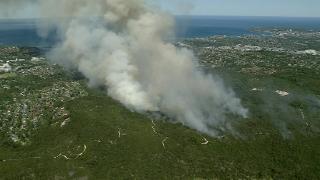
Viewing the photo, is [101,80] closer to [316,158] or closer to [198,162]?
[198,162]

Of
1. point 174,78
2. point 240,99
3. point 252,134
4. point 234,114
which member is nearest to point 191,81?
point 174,78

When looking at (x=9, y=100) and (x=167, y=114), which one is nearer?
(x=167, y=114)

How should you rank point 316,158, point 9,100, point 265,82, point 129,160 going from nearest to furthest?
point 129,160 < point 316,158 < point 9,100 < point 265,82

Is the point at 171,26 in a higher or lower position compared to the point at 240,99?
higher

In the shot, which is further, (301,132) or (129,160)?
(301,132)

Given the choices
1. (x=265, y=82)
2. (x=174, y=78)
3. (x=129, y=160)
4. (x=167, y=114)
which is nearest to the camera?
(x=129, y=160)

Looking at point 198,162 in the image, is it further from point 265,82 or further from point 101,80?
point 265,82

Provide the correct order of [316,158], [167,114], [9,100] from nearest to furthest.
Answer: [316,158]
[167,114]
[9,100]

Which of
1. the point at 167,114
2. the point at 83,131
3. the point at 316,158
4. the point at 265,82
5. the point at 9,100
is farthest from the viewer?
the point at 265,82

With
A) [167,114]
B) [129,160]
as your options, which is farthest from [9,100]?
[129,160]
